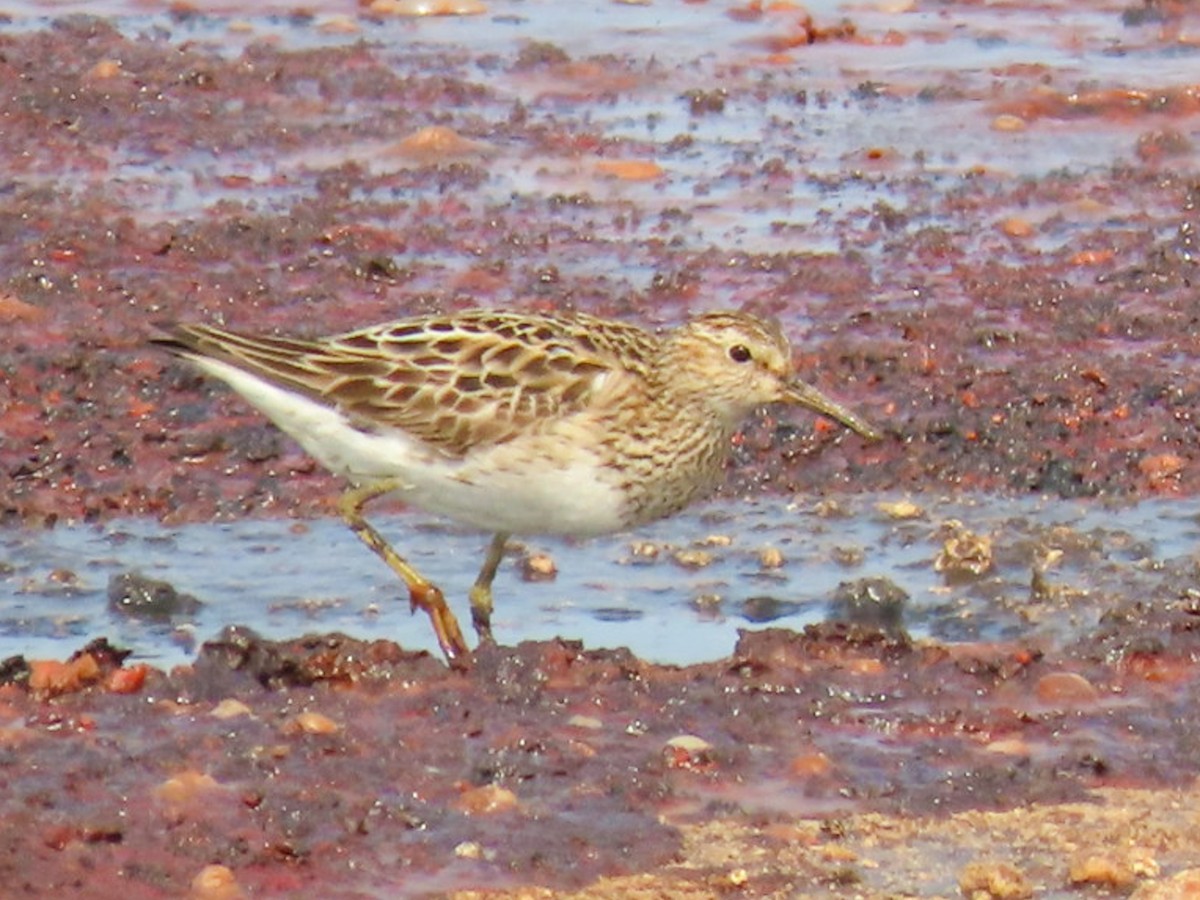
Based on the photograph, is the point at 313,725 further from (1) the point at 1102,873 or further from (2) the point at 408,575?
(1) the point at 1102,873

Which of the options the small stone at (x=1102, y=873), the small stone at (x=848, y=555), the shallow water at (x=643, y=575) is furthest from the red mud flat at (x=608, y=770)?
the small stone at (x=848, y=555)

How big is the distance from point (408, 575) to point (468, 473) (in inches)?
14.2

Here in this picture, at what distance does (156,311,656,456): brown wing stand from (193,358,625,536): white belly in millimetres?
40

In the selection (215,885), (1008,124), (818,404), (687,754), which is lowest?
(1008,124)

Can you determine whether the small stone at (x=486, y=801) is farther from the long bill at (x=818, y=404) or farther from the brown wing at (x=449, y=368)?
the long bill at (x=818, y=404)

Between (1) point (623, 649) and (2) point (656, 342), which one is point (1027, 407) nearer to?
(2) point (656, 342)

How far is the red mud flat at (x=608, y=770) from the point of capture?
6.25 metres

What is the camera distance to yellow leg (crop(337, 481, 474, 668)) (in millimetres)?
7953

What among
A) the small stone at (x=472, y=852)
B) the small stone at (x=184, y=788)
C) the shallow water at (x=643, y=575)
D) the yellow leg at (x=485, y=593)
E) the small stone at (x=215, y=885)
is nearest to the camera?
the small stone at (x=215, y=885)

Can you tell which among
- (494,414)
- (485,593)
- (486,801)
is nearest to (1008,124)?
(485,593)

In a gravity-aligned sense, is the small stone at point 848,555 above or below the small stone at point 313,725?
below

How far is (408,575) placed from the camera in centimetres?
801

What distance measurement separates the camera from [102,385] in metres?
10.2

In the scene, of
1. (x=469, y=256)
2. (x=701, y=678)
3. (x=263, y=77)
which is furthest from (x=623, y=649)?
(x=263, y=77)
